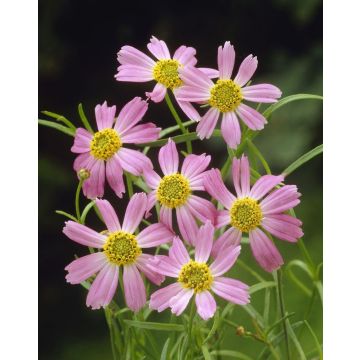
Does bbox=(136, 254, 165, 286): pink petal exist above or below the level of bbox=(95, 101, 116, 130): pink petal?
below

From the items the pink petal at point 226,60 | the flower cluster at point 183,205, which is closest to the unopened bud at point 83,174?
the flower cluster at point 183,205

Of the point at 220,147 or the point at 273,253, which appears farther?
the point at 220,147

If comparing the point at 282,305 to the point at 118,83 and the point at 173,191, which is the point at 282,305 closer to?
the point at 173,191

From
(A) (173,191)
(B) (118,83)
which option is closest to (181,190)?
(A) (173,191)

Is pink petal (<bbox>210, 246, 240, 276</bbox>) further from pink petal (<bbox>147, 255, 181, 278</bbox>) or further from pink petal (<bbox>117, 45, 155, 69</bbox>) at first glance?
pink petal (<bbox>117, 45, 155, 69</bbox>)

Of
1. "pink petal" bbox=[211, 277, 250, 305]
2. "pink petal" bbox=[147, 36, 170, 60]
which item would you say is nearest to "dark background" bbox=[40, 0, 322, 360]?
"pink petal" bbox=[147, 36, 170, 60]
